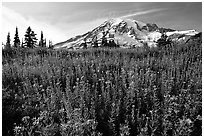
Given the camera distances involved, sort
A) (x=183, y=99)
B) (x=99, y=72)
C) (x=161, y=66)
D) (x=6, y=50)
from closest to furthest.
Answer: (x=183, y=99), (x=99, y=72), (x=161, y=66), (x=6, y=50)

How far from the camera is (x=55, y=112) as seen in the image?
13.5ft

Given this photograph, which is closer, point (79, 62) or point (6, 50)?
point (79, 62)

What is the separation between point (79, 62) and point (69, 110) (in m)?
3.17

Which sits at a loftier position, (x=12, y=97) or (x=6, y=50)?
(x=6, y=50)

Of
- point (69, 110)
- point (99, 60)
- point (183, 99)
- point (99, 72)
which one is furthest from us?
point (99, 60)

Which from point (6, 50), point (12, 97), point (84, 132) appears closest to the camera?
point (84, 132)

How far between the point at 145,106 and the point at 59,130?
63.6 inches

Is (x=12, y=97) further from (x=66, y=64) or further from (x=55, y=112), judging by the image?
(x=66, y=64)

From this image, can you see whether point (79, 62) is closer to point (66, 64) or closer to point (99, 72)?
point (66, 64)

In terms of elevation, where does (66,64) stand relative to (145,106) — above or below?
above

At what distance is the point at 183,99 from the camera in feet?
14.3

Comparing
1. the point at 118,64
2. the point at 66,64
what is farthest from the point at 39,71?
the point at 118,64

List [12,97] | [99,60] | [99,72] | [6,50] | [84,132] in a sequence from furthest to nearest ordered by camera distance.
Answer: [6,50] < [99,60] < [99,72] < [12,97] < [84,132]

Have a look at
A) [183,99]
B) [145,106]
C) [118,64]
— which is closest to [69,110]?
[145,106]
